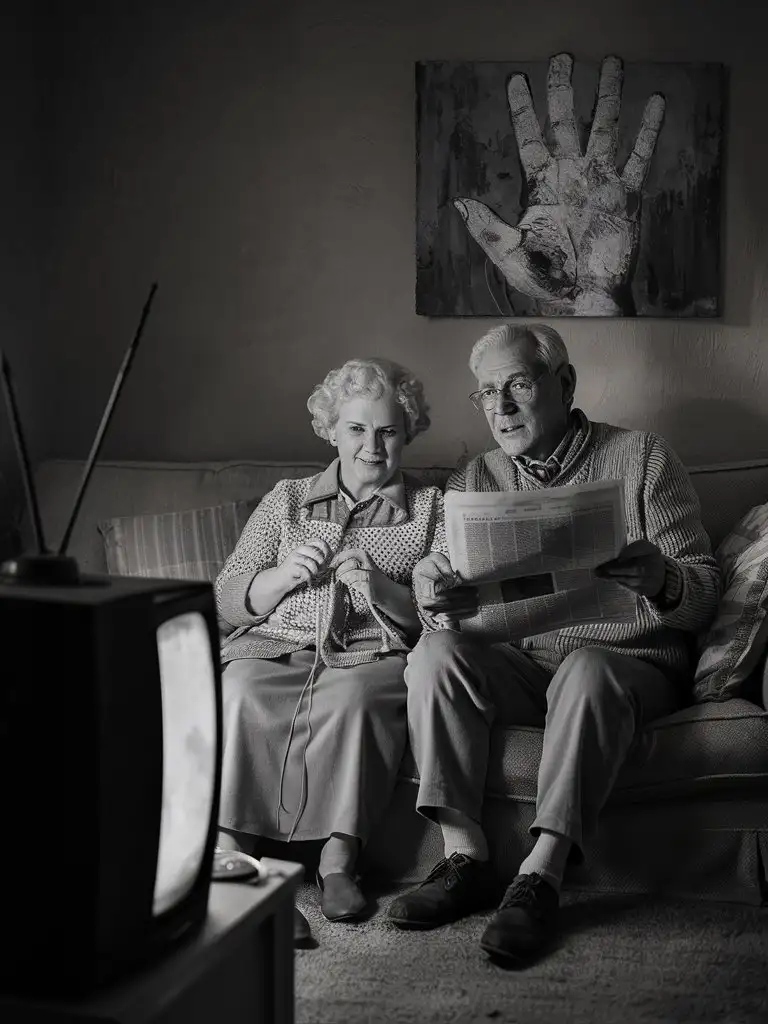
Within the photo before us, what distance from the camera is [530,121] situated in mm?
2834

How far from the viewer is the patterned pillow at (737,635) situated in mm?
2062

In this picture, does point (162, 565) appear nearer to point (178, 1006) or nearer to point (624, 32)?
point (178, 1006)

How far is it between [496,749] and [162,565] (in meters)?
0.86

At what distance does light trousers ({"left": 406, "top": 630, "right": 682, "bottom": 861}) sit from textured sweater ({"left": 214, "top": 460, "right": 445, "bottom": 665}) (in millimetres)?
181

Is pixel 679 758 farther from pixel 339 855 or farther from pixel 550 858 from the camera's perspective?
pixel 339 855

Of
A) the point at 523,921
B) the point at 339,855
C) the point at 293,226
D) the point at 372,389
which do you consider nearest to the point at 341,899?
the point at 339,855

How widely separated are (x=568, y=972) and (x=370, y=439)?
3.52ft

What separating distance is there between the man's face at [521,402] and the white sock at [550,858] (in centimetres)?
79

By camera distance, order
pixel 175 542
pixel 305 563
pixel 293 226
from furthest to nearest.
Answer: pixel 293 226 < pixel 175 542 < pixel 305 563

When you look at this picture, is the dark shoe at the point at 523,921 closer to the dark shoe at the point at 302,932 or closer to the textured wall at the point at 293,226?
the dark shoe at the point at 302,932

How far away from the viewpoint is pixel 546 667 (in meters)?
2.20

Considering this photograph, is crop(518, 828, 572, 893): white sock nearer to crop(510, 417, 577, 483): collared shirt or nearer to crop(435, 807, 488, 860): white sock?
crop(435, 807, 488, 860): white sock

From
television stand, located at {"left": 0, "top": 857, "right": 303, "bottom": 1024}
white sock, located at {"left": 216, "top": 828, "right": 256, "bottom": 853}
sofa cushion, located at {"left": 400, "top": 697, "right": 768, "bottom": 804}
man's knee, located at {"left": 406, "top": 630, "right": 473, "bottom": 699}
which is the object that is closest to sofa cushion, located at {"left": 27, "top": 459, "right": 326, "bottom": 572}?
man's knee, located at {"left": 406, "top": 630, "right": 473, "bottom": 699}

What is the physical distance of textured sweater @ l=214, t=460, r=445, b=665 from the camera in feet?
7.25
